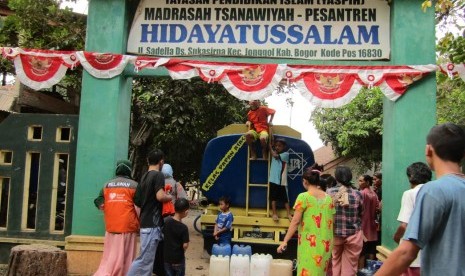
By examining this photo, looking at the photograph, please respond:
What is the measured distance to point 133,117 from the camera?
40.3 feet

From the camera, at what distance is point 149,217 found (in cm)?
515

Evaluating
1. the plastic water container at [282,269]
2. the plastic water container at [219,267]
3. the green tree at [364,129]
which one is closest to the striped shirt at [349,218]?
the plastic water container at [282,269]

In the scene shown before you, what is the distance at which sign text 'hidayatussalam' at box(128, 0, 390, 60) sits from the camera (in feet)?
21.9

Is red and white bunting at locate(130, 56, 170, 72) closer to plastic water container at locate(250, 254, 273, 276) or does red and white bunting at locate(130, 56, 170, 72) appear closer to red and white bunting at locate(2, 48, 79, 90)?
red and white bunting at locate(2, 48, 79, 90)

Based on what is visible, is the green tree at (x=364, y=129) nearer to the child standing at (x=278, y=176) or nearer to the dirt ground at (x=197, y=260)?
the dirt ground at (x=197, y=260)

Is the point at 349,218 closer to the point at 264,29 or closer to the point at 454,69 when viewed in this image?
the point at 454,69

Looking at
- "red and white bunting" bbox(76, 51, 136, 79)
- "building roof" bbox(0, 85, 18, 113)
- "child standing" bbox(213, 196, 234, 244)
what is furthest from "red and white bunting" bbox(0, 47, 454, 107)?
"building roof" bbox(0, 85, 18, 113)

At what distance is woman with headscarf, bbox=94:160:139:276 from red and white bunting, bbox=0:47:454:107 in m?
1.76

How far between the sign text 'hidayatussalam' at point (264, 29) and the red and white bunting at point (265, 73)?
1.46 ft

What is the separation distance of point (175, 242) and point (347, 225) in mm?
2109

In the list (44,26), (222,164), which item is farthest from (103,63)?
(44,26)

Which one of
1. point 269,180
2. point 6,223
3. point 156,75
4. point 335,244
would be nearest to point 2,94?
point 6,223

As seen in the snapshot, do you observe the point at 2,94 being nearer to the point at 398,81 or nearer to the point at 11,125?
the point at 11,125

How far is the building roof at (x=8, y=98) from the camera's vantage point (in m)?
10.3
